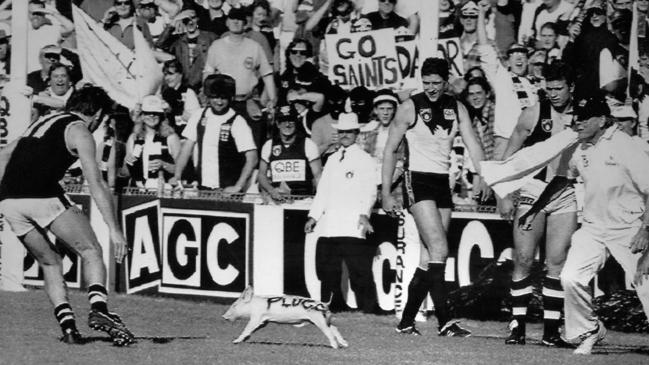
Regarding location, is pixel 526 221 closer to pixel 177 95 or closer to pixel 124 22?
pixel 177 95

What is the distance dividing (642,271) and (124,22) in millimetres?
7504

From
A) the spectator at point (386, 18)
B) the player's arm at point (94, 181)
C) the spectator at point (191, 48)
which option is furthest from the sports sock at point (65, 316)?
the spectator at point (386, 18)

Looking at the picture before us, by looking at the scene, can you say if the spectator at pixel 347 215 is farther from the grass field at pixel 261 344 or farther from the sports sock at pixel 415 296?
the sports sock at pixel 415 296

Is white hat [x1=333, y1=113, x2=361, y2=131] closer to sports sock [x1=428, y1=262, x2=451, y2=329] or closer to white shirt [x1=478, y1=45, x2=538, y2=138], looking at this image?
white shirt [x1=478, y1=45, x2=538, y2=138]

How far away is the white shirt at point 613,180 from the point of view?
1087cm

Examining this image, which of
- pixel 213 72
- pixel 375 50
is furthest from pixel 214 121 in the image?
pixel 375 50

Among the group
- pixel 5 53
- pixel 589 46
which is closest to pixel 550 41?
pixel 589 46

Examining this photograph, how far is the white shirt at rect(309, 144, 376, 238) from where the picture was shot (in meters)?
13.4

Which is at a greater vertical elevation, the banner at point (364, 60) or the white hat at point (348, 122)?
the banner at point (364, 60)

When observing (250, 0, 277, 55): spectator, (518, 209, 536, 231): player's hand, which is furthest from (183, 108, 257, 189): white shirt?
(518, 209, 536, 231): player's hand

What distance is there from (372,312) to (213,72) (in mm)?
3220

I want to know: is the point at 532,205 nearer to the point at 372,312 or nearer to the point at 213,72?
the point at 372,312

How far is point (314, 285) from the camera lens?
45.4 feet

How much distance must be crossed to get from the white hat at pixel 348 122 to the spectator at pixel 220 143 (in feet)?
4.07
